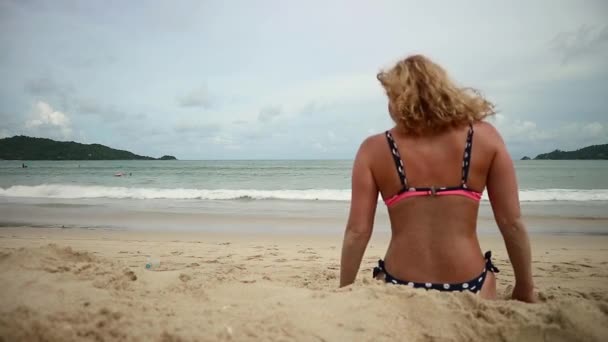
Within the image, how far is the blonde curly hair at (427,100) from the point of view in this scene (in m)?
2.01

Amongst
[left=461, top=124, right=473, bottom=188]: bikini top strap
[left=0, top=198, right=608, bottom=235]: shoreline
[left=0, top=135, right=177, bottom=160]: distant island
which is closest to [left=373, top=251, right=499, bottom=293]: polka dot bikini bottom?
[left=461, top=124, right=473, bottom=188]: bikini top strap

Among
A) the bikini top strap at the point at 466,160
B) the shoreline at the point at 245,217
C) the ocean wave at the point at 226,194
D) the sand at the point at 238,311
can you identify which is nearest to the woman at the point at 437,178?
the bikini top strap at the point at 466,160

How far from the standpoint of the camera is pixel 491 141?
2.07 m

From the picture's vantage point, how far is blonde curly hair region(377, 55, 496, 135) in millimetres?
2012

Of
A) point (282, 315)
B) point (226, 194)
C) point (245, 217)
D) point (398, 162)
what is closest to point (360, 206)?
point (398, 162)

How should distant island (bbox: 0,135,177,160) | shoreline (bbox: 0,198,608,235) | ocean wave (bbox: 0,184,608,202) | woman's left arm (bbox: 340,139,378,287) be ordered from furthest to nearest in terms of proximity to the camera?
distant island (bbox: 0,135,177,160) → ocean wave (bbox: 0,184,608,202) → shoreline (bbox: 0,198,608,235) → woman's left arm (bbox: 340,139,378,287)

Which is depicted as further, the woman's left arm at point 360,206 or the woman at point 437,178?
the woman's left arm at point 360,206

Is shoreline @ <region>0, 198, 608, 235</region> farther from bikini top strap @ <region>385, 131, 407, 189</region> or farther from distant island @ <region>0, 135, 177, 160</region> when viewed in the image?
distant island @ <region>0, 135, 177, 160</region>

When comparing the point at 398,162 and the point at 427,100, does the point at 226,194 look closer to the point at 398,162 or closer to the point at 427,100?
the point at 398,162

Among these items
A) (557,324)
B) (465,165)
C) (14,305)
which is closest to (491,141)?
(465,165)

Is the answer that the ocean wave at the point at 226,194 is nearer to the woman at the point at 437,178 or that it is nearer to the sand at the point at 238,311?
the sand at the point at 238,311

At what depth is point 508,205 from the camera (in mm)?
2125

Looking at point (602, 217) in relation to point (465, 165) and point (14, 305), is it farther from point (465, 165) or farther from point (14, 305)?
point (14, 305)

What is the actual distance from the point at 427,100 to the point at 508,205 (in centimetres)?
76
